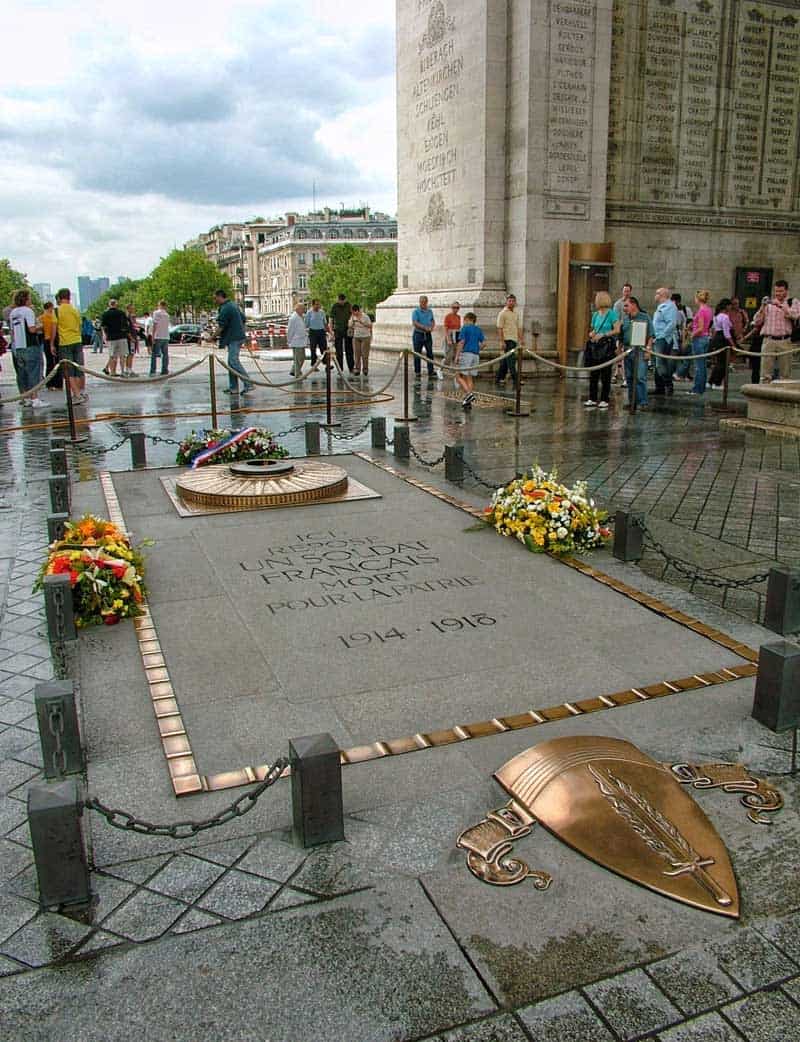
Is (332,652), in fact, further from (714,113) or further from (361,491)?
(714,113)

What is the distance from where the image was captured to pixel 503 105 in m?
19.2

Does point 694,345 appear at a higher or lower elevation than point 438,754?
higher

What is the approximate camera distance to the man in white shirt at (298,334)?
19438mm

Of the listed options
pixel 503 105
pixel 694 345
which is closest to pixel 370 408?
pixel 694 345

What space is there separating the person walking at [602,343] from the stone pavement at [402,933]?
11.1m

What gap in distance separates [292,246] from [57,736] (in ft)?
437

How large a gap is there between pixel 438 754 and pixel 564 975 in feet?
4.20

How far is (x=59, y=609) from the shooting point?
4.87 meters

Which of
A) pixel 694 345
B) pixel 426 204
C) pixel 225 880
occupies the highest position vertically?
pixel 426 204

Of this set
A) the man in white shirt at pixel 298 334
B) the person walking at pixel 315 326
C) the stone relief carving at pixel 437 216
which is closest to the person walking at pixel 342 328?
the person walking at pixel 315 326

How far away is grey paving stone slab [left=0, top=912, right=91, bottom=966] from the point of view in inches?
102

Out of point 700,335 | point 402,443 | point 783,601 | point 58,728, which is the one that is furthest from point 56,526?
point 700,335

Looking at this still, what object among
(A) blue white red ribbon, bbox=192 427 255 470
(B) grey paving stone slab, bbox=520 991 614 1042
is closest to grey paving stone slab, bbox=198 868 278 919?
(B) grey paving stone slab, bbox=520 991 614 1042

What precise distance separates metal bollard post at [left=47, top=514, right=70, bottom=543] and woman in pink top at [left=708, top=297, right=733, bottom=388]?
38.9 feet
